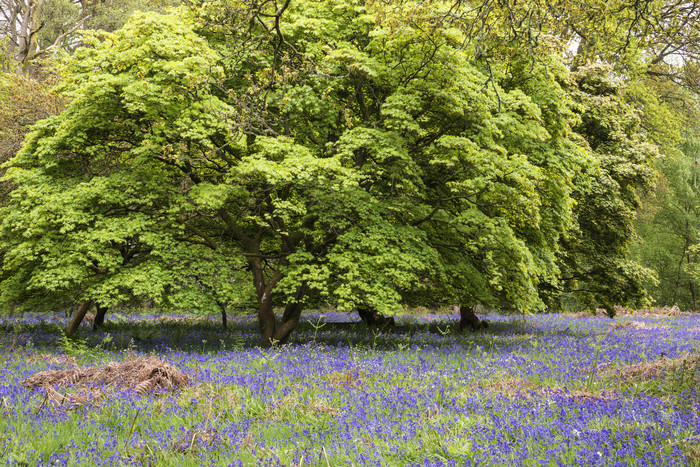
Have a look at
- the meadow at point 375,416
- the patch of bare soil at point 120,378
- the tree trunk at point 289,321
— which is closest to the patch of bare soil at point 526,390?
the meadow at point 375,416

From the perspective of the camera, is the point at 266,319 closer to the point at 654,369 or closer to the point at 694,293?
the point at 654,369

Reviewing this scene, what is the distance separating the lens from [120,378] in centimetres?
771

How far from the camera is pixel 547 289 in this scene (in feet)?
60.3

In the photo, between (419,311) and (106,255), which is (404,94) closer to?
(106,255)

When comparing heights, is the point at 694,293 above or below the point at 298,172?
below

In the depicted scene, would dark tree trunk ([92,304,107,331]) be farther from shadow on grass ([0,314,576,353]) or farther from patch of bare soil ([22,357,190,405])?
patch of bare soil ([22,357,190,405])

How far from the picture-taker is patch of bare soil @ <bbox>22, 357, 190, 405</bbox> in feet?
24.0

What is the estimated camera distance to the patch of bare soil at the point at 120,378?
730 centimetres

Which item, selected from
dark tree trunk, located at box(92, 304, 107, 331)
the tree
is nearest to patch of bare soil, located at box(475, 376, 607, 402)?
dark tree trunk, located at box(92, 304, 107, 331)

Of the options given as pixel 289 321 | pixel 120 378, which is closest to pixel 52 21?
pixel 289 321

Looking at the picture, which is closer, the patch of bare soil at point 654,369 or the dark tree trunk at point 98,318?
the patch of bare soil at point 654,369

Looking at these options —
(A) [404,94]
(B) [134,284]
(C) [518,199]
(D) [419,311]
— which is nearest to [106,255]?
(B) [134,284]

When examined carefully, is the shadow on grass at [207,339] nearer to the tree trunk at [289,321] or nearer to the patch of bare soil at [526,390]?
the tree trunk at [289,321]

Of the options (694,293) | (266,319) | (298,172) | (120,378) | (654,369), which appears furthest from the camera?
(694,293)
